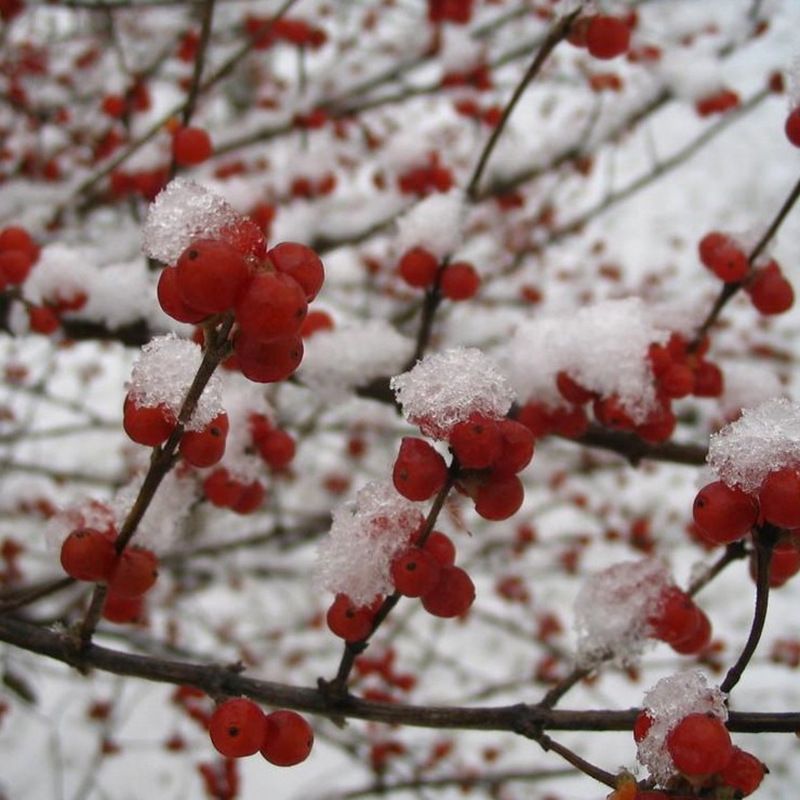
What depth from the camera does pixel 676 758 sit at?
2.43 ft

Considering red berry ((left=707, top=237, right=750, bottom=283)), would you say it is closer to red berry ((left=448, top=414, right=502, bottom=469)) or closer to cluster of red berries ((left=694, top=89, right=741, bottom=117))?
red berry ((left=448, top=414, right=502, bottom=469))

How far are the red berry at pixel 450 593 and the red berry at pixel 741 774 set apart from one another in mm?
327

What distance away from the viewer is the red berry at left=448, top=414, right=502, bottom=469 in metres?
0.82

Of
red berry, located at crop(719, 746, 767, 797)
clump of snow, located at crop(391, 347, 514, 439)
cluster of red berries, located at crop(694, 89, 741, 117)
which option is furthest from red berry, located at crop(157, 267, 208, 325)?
cluster of red berries, located at crop(694, 89, 741, 117)

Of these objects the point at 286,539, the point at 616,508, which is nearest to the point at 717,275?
the point at 286,539

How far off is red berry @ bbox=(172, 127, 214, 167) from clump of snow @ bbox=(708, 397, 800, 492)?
1.24m

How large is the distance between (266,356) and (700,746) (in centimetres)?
57

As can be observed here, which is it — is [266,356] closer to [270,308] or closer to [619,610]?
[270,308]

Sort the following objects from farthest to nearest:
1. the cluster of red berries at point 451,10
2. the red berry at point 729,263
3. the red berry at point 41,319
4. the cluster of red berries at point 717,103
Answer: the cluster of red berries at point 451,10
the cluster of red berries at point 717,103
the red berry at point 41,319
the red berry at point 729,263

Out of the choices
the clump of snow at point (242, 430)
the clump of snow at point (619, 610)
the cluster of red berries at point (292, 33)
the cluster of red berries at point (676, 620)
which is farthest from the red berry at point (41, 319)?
the cluster of red berries at point (292, 33)

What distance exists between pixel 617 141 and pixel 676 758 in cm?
273

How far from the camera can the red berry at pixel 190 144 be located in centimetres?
159

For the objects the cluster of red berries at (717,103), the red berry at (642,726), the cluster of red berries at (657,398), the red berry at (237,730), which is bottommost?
the red berry at (237,730)

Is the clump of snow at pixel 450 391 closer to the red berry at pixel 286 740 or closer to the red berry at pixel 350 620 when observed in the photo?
the red berry at pixel 350 620
